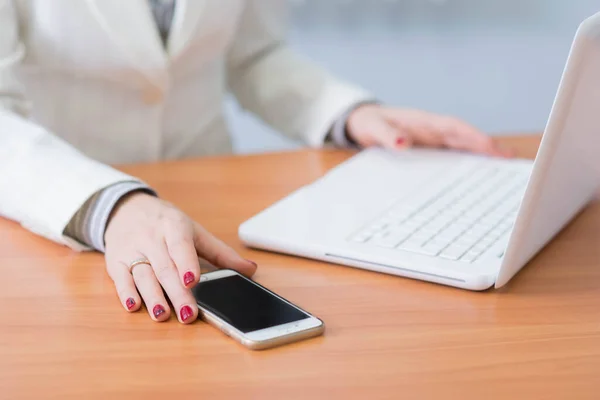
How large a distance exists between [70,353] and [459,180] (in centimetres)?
51

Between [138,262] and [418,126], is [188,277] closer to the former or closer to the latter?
[138,262]

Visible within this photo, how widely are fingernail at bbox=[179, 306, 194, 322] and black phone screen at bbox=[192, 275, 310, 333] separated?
0.05ft

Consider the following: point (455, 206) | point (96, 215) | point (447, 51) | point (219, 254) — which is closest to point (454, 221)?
point (455, 206)

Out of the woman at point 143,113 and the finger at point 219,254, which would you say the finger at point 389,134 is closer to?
the woman at point 143,113

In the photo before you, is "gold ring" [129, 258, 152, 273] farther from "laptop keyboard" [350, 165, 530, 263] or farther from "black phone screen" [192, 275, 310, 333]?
"laptop keyboard" [350, 165, 530, 263]

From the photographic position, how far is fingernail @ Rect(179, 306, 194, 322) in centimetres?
71

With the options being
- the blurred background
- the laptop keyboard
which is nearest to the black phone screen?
the laptop keyboard

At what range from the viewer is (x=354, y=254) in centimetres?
80

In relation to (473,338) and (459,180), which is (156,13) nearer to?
(459,180)

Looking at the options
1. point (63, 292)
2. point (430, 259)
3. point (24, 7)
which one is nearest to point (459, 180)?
point (430, 259)

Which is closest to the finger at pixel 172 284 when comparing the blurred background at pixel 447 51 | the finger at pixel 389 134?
the finger at pixel 389 134

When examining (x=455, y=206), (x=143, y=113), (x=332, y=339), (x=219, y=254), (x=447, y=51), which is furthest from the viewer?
(x=447, y=51)

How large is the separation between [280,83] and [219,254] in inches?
23.2

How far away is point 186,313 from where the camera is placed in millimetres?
708
